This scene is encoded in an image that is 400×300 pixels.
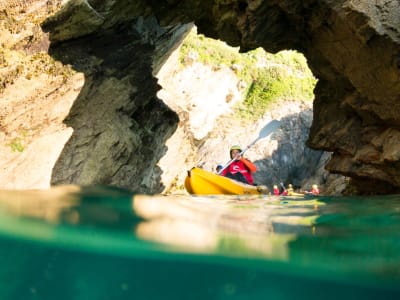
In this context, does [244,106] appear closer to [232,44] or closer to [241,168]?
[241,168]

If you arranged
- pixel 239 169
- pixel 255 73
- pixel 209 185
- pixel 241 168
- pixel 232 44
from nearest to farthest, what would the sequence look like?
pixel 232 44 < pixel 209 185 < pixel 239 169 < pixel 241 168 < pixel 255 73

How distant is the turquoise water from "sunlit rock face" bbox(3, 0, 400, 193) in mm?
4624

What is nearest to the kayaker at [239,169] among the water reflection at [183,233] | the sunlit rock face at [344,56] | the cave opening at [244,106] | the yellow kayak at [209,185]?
the yellow kayak at [209,185]

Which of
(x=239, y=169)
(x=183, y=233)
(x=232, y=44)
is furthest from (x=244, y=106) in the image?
(x=183, y=233)

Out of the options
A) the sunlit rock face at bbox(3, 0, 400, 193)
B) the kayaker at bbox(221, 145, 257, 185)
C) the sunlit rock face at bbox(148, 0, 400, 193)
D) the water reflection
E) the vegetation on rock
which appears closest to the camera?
the water reflection

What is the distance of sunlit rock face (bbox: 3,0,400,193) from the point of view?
33.2ft

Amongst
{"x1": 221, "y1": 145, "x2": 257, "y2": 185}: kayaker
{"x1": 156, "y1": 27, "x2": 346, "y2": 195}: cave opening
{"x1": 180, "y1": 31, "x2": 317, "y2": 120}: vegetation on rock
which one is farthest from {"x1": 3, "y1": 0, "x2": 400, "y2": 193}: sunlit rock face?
{"x1": 180, "y1": 31, "x2": 317, "y2": 120}: vegetation on rock

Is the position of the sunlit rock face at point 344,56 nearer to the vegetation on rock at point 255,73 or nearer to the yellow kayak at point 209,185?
the yellow kayak at point 209,185

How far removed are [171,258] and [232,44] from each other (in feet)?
26.8

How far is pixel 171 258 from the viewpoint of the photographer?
6.00 m

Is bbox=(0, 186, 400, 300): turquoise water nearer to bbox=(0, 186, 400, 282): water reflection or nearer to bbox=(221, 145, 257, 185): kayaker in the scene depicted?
bbox=(0, 186, 400, 282): water reflection

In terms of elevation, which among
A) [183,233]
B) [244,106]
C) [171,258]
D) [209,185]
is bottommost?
[171,258]

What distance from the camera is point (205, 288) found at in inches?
240

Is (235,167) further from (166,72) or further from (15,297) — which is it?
(15,297)
